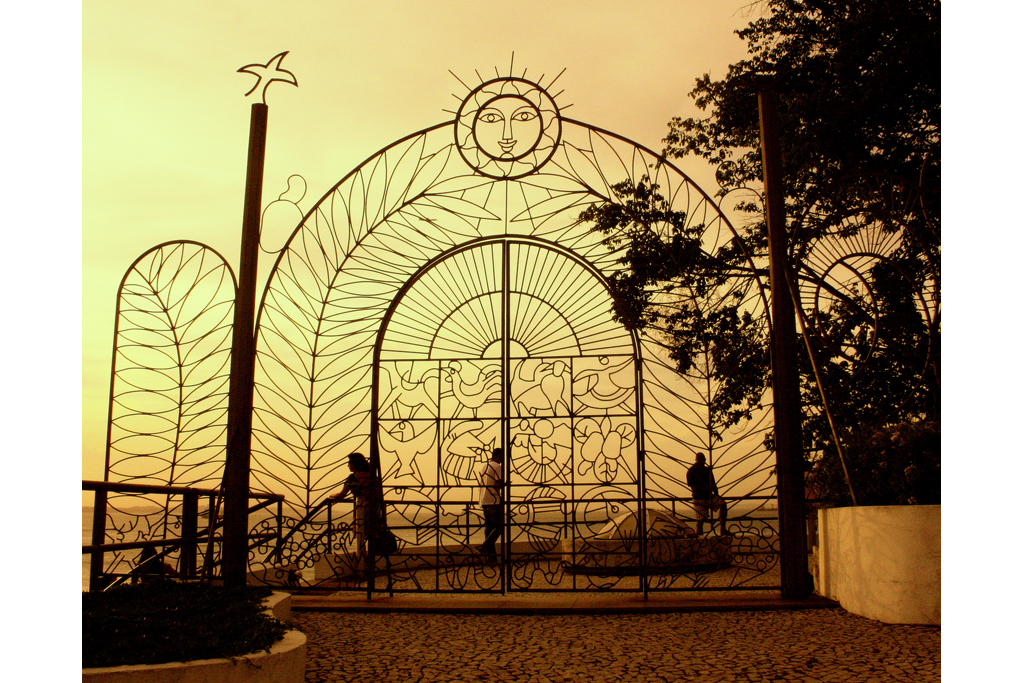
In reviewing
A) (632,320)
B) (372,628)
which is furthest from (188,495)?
(632,320)

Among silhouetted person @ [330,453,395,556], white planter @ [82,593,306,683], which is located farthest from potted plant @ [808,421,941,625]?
white planter @ [82,593,306,683]

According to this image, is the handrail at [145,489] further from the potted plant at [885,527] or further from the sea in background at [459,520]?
the potted plant at [885,527]

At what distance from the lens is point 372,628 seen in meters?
5.49

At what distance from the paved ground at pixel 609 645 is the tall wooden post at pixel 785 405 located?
1.11 ft

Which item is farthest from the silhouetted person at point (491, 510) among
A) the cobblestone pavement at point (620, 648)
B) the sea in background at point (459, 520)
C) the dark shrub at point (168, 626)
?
the dark shrub at point (168, 626)

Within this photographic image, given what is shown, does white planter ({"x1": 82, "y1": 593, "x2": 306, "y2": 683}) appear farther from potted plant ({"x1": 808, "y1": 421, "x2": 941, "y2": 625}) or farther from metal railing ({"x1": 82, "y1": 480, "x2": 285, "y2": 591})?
potted plant ({"x1": 808, "y1": 421, "x2": 941, "y2": 625})

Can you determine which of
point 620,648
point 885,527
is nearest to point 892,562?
point 885,527

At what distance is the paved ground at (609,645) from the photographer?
4172mm

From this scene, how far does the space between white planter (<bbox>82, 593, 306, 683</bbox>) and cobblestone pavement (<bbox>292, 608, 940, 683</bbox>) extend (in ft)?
1.98

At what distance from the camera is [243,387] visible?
6.32 meters

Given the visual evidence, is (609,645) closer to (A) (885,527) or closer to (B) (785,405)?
(A) (885,527)

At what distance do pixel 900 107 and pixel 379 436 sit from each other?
9780 millimetres

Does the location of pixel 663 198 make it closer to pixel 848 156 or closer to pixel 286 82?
pixel 286 82

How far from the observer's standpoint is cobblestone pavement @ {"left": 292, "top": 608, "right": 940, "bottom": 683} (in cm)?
416
